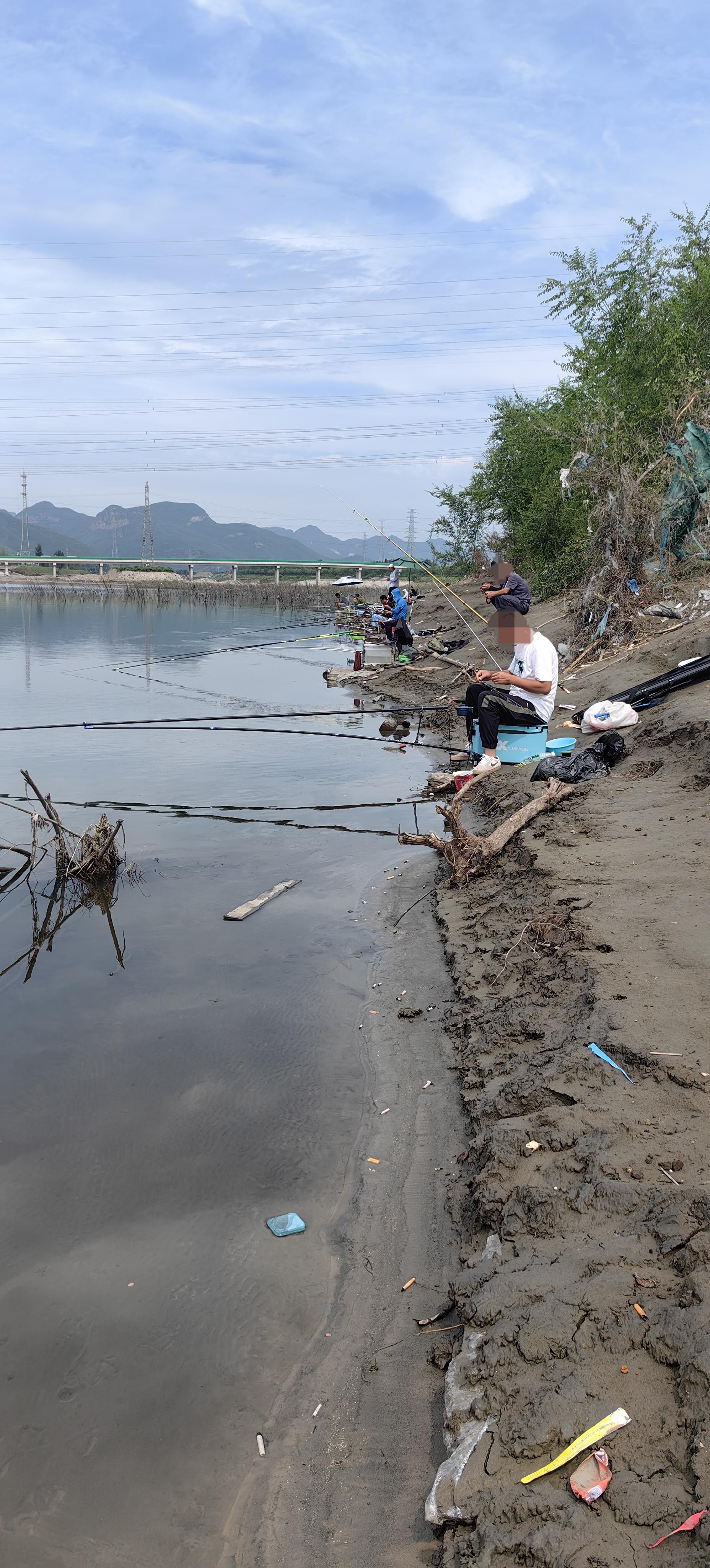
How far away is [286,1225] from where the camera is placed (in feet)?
12.2

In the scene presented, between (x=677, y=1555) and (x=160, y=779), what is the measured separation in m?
10.2

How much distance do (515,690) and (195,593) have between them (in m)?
52.8

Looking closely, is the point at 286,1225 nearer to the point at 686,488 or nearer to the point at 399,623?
the point at 686,488

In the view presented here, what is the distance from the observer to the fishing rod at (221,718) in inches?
548

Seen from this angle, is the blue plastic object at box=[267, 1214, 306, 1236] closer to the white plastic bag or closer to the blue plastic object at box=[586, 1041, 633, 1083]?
the blue plastic object at box=[586, 1041, 633, 1083]

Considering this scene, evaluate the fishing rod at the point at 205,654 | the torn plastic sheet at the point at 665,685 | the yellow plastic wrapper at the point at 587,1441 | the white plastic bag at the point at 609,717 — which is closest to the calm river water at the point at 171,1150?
the yellow plastic wrapper at the point at 587,1441

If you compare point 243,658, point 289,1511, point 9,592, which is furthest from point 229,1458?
point 9,592

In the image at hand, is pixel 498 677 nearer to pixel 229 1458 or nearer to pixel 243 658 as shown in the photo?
pixel 229 1458

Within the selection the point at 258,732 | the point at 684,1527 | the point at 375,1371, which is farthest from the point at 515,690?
the point at 684,1527

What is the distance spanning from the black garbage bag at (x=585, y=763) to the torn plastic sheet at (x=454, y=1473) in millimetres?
5862

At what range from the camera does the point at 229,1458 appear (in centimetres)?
275

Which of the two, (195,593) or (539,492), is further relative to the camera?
(195,593)

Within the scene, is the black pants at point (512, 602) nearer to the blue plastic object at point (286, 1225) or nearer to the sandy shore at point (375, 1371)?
the sandy shore at point (375, 1371)

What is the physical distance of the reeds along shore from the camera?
56656 millimetres
